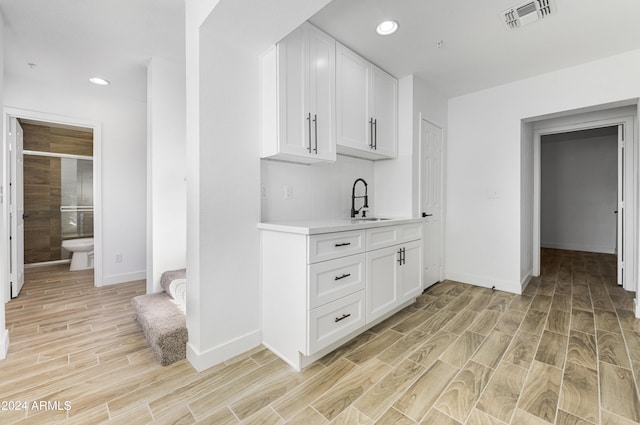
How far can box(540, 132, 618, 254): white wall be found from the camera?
18.2ft

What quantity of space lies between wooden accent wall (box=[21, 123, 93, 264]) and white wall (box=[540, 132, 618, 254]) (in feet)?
28.1

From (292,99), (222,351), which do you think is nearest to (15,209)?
(222,351)

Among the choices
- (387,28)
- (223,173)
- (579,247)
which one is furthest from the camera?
(579,247)

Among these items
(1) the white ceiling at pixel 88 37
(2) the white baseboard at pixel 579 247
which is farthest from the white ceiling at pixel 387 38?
(2) the white baseboard at pixel 579 247

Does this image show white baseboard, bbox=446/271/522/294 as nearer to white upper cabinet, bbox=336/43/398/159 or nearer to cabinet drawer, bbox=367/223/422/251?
cabinet drawer, bbox=367/223/422/251

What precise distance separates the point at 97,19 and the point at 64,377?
2.45 metres

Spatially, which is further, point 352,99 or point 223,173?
point 352,99

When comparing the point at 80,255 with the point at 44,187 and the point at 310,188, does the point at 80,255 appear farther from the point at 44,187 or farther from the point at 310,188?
the point at 310,188

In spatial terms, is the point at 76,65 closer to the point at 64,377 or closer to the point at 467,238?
the point at 64,377

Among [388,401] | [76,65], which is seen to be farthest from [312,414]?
[76,65]

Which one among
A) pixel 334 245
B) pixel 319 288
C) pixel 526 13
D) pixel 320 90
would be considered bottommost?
pixel 319 288

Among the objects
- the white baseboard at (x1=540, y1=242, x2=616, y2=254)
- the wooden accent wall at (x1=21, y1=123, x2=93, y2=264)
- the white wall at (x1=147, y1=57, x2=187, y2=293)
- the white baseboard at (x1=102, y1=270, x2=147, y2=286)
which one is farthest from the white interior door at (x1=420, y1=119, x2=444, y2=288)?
the wooden accent wall at (x1=21, y1=123, x2=93, y2=264)

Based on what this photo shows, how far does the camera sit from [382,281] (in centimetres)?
229

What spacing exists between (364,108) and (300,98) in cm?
85
